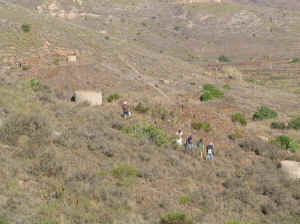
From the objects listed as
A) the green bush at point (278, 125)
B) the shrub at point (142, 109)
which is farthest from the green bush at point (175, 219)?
the green bush at point (278, 125)

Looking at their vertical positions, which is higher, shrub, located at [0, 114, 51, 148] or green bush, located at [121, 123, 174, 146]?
shrub, located at [0, 114, 51, 148]

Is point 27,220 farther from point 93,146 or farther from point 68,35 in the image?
point 68,35

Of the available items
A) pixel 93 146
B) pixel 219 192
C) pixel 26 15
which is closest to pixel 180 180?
pixel 219 192

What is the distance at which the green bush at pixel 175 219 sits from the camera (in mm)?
7539

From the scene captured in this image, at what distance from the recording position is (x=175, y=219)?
754 centimetres

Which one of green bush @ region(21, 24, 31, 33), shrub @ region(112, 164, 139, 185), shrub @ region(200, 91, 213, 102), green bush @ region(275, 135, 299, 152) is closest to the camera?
shrub @ region(112, 164, 139, 185)

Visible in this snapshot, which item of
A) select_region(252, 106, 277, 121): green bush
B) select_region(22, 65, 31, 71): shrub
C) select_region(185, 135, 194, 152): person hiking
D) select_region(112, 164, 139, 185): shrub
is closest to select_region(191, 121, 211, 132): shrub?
select_region(185, 135, 194, 152): person hiking

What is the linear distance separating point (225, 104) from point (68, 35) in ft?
88.1

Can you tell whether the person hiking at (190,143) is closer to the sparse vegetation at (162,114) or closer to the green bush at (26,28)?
the sparse vegetation at (162,114)

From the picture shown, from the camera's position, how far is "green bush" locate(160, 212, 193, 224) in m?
7.54

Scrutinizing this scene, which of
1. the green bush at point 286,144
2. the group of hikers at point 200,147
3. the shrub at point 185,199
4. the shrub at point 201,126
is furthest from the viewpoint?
the green bush at point 286,144

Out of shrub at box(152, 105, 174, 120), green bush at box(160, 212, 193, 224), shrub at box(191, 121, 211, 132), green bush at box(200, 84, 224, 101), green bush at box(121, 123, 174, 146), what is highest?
green bush at box(160, 212, 193, 224)

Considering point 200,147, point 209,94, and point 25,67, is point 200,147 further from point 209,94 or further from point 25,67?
point 25,67

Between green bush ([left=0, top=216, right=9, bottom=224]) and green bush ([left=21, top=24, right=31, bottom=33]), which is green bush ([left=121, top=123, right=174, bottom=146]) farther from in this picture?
green bush ([left=21, top=24, right=31, bottom=33])
